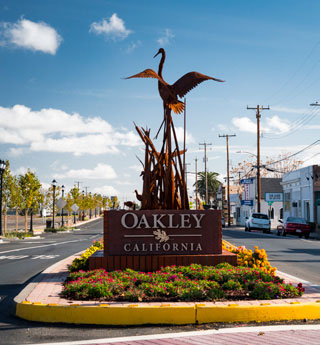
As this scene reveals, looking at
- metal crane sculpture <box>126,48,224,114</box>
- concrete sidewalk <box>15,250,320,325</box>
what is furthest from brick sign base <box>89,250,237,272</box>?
metal crane sculpture <box>126,48,224,114</box>

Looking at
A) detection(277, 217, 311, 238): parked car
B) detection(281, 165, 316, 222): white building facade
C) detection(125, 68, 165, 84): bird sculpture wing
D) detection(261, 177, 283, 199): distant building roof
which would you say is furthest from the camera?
detection(261, 177, 283, 199): distant building roof

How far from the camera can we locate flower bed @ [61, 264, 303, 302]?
7707 mm

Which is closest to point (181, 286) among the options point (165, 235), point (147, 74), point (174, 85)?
point (165, 235)

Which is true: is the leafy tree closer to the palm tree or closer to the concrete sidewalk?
the concrete sidewalk

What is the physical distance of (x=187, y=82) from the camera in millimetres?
11625

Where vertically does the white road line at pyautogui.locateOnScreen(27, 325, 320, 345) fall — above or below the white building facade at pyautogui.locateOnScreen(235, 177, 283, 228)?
below

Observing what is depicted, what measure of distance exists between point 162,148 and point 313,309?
608 cm

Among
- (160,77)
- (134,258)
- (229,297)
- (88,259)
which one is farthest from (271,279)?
(160,77)

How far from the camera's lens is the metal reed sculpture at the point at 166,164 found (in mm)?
11766

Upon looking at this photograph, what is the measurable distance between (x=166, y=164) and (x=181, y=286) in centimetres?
440

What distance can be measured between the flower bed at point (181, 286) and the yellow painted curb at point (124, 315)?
678 mm

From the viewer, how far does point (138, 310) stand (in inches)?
271

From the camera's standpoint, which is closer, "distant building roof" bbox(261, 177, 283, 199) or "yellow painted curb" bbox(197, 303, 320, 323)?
"yellow painted curb" bbox(197, 303, 320, 323)

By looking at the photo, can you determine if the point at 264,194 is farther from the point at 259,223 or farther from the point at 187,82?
the point at 187,82
